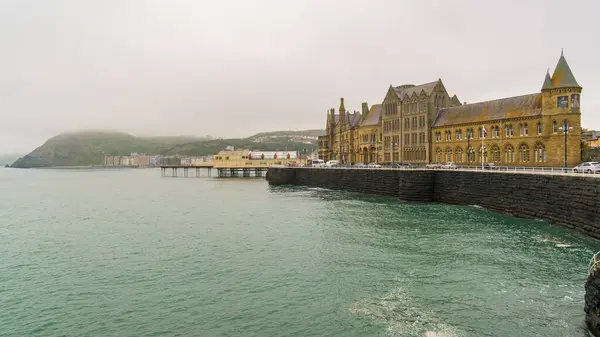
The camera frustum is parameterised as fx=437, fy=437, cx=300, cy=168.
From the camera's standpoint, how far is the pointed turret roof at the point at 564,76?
63562 millimetres

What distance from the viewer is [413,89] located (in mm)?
103000

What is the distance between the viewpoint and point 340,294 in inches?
898

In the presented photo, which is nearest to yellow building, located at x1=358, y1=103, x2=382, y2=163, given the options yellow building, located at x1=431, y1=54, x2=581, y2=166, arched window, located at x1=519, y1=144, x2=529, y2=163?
yellow building, located at x1=431, y1=54, x2=581, y2=166

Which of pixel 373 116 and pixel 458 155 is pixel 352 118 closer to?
pixel 373 116

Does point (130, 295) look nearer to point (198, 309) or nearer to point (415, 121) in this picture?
point (198, 309)

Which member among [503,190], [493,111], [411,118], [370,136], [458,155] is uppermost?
[411,118]

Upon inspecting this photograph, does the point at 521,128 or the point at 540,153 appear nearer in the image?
the point at 540,153

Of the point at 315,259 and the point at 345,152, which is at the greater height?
the point at 345,152

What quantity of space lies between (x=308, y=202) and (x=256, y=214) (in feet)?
46.9

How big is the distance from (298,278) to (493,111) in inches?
2632

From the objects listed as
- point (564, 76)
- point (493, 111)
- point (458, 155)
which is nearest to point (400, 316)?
point (564, 76)

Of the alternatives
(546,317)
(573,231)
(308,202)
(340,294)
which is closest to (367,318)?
(340,294)

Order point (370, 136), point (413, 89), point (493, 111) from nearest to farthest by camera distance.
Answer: point (493, 111) → point (413, 89) → point (370, 136)

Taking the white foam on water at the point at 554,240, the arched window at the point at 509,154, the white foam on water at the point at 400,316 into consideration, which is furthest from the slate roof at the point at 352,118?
the white foam on water at the point at 400,316
